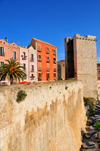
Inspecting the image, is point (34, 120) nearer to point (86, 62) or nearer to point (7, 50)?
point (7, 50)

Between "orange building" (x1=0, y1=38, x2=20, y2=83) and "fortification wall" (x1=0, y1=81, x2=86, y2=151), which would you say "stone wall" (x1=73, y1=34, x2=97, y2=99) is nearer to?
"orange building" (x1=0, y1=38, x2=20, y2=83)

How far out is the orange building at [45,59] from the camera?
1144 inches

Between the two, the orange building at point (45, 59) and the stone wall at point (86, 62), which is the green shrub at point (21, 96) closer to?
the orange building at point (45, 59)

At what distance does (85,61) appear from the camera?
32094 millimetres

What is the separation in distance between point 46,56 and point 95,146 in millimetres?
22524

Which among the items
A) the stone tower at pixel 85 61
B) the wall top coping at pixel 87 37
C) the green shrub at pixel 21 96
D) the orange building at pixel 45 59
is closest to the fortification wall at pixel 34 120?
the green shrub at pixel 21 96

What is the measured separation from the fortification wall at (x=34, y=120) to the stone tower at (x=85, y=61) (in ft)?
65.2

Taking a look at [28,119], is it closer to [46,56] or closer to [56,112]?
[56,112]

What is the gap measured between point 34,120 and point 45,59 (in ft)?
76.7

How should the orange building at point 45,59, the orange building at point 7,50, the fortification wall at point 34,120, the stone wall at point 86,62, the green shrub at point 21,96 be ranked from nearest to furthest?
the fortification wall at point 34,120
the green shrub at point 21,96
the orange building at point 7,50
the orange building at point 45,59
the stone wall at point 86,62

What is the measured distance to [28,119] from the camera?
295 inches

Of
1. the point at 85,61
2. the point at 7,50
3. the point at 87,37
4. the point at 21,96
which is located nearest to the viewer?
the point at 21,96

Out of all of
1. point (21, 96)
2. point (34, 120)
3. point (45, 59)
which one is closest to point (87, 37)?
point (45, 59)

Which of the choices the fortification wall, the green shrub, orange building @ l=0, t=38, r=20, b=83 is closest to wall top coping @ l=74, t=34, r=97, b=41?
orange building @ l=0, t=38, r=20, b=83
